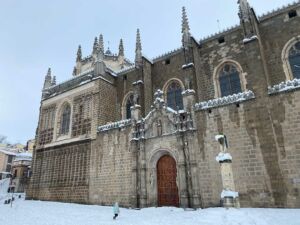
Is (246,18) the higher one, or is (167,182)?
(246,18)

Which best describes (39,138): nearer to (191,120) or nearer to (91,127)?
(91,127)

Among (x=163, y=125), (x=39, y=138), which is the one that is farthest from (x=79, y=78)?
(x=163, y=125)

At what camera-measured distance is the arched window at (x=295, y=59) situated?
14.3m

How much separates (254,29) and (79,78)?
49.0 ft

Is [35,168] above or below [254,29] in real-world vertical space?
below

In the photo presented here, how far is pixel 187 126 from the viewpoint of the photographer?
549 inches

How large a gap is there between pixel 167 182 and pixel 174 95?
7.12 metres

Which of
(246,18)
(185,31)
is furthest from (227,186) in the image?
(185,31)

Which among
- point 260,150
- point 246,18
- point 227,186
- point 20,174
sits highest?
point 246,18

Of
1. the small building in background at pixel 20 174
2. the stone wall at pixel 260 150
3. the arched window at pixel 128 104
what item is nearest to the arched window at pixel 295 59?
the stone wall at pixel 260 150

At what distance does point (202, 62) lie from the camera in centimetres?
1773

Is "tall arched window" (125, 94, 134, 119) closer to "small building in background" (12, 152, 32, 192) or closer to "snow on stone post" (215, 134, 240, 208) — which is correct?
"snow on stone post" (215, 134, 240, 208)

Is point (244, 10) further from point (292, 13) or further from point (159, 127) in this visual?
point (159, 127)

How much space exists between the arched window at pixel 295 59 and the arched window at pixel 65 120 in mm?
17626
